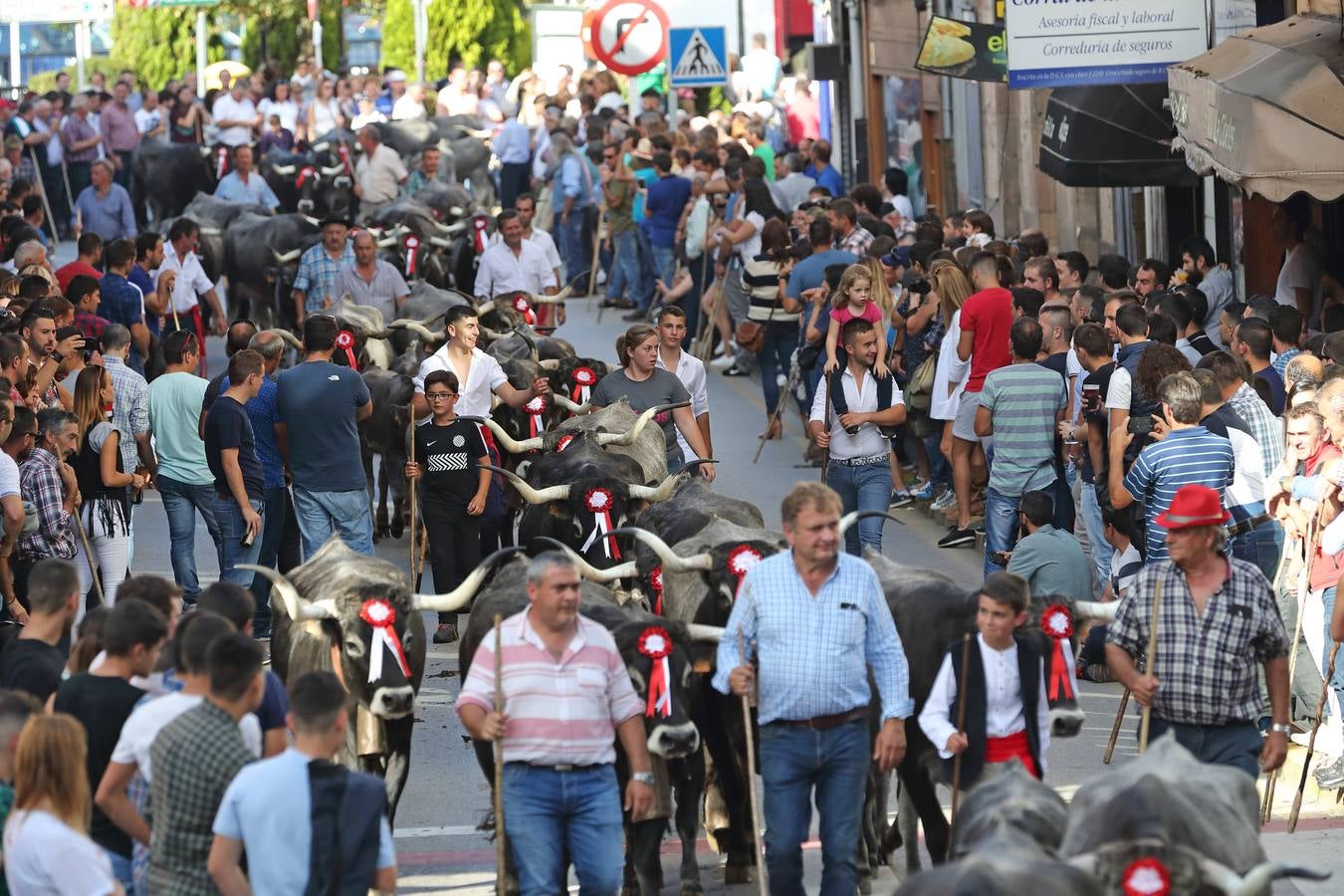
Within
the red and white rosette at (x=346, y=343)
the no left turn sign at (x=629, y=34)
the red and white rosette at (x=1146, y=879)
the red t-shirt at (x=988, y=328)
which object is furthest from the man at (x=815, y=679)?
the no left turn sign at (x=629, y=34)

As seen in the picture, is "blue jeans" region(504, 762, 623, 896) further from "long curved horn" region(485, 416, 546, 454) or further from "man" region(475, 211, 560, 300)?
"man" region(475, 211, 560, 300)

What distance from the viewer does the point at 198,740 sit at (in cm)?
730

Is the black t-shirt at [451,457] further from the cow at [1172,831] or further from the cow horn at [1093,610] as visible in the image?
the cow at [1172,831]

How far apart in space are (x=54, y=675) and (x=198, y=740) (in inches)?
48.1

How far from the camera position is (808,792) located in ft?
28.7

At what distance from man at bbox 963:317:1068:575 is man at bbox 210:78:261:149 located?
24.4m

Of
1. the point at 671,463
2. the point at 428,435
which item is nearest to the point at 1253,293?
the point at 671,463

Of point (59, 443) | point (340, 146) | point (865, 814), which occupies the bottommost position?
point (865, 814)

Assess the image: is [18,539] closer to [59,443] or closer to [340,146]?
[59,443]

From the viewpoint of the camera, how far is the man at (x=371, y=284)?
20.0m

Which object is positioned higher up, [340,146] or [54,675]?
[340,146]

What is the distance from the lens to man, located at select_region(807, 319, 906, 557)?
45.0ft

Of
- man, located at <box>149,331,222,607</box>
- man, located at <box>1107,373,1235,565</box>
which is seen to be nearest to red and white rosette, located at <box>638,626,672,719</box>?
man, located at <box>1107,373,1235,565</box>

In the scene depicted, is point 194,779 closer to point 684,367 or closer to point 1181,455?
point 1181,455
